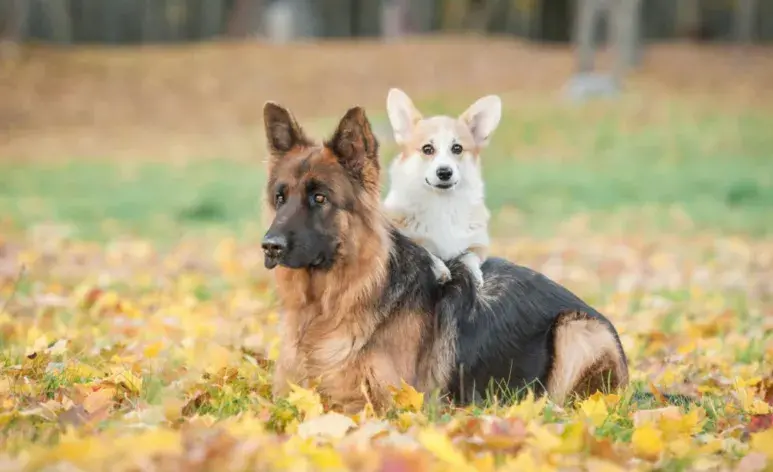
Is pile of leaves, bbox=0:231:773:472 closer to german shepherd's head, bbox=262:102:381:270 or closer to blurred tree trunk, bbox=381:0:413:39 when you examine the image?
german shepherd's head, bbox=262:102:381:270

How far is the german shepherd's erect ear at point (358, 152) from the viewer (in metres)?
4.58

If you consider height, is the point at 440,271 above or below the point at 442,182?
below

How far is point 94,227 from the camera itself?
14555 millimetres

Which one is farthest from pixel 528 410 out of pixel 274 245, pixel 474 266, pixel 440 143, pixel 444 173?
pixel 440 143

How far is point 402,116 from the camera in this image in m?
6.15

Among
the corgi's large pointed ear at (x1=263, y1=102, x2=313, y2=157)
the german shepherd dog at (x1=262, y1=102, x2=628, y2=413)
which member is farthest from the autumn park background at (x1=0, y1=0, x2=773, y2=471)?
the corgi's large pointed ear at (x1=263, y1=102, x2=313, y2=157)

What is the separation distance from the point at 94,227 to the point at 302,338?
1060 centimetres

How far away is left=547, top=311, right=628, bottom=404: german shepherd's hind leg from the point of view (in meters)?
4.91

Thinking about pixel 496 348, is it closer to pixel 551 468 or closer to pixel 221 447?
A: pixel 551 468

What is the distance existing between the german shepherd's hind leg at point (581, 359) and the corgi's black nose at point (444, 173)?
1141mm

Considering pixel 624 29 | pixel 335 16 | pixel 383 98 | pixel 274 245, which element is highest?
pixel 335 16

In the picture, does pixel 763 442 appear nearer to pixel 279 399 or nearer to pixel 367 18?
pixel 279 399

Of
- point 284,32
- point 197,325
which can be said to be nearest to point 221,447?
point 197,325

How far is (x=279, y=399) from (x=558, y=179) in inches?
599
